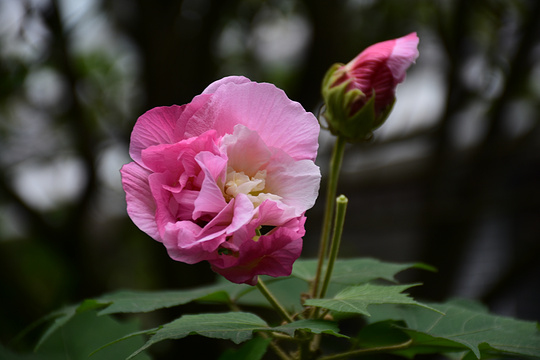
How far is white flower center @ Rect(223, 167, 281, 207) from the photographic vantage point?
441 mm

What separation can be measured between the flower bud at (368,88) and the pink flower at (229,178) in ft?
0.27

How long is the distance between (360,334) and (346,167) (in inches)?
77.8

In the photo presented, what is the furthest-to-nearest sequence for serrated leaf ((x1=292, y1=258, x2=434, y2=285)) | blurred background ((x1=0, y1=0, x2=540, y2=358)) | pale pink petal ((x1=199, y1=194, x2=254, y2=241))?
1. blurred background ((x1=0, y1=0, x2=540, y2=358))
2. serrated leaf ((x1=292, y1=258, x2=434, y2=285))
3. pale pink petal ((x1=199, y1=194, x2=254, y2=241))

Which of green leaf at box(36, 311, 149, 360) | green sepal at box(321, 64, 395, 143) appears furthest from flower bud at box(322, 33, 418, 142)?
green leaf at box(36, 311, 149, 360)

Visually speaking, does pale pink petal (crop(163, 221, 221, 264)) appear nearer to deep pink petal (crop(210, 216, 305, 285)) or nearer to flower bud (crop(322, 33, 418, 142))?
deep pink petal (crop(210, 216, 305, 285))

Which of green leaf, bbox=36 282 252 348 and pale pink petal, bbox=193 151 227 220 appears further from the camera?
green leaf, bbox=36 282 252 348

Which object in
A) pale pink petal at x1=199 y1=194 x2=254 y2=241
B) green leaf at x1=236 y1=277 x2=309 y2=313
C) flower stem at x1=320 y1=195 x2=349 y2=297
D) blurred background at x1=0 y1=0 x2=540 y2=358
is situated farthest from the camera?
blurred background at x1=0 y1=0 x2=540 y2=358

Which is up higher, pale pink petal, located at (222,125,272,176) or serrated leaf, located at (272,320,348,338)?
pale pink petal, located at (222,125,272,176)

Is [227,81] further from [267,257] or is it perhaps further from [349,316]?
[349,316]

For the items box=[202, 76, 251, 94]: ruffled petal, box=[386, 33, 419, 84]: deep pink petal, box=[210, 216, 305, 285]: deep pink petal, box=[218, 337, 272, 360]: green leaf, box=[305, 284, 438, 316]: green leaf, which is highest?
box=[386, 33, 419, 84]: deep pink petal

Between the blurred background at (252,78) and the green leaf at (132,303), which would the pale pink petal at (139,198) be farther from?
the blurred background at (252,78)

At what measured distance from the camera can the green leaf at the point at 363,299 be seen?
0.44 meters

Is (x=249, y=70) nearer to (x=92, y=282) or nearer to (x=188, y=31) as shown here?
(x=188, y=31)

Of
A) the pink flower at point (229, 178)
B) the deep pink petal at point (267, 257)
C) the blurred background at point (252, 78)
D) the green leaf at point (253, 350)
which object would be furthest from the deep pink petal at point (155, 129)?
the blurred background at point (252, 78)
